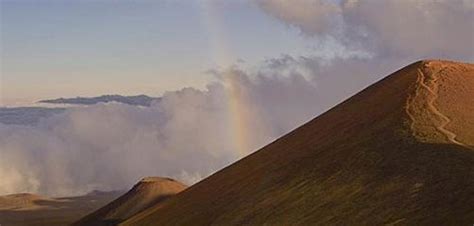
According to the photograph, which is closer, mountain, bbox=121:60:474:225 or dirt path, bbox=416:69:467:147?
mountain, bbox=121:60:474:225

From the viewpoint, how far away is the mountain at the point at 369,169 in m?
51.6

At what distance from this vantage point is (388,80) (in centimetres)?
9531

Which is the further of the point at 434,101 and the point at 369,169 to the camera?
the point at 434,101

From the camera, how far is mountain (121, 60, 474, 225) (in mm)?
51625

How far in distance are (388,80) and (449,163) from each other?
4141 centimetres

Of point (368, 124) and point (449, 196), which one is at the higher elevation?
point (368, 124)

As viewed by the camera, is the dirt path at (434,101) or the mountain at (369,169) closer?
the mountain at (369,169)

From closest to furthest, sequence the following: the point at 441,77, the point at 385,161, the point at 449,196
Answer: the point at 449,196 → the point at 385,161 → the point at 441,77

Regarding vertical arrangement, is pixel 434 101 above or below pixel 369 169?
above

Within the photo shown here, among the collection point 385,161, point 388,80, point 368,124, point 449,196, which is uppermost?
point 388,80

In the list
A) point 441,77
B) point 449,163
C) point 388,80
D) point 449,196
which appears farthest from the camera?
point 388,80

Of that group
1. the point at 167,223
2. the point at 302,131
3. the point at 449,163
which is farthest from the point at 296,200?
the point at 302,131

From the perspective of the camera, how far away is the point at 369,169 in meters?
62.7

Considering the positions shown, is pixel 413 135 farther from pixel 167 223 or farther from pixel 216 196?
pixel 167 223
